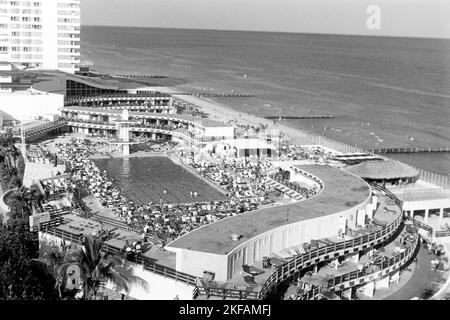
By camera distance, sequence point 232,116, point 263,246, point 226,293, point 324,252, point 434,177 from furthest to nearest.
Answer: point 232,116
point 434,177
point 324,252
point 263,246
point 226,293

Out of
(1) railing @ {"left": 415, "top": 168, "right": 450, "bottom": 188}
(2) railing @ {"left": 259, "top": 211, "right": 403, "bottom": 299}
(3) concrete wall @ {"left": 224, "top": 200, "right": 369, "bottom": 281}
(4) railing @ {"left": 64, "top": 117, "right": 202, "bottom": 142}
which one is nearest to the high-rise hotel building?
(4) railing @ {"left": 64, "top": 117, "right": 202, "bottom": 142}

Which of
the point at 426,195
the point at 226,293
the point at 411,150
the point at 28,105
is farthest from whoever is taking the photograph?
the point at 411,150

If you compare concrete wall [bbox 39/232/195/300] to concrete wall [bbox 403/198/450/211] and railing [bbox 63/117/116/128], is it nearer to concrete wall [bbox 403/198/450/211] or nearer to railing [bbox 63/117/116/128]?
concrete wall [bbox 403/198/450/211]

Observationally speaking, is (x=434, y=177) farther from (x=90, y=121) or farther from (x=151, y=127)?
(x=90, y=121)

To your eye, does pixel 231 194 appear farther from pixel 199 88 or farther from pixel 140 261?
pixel 199 88

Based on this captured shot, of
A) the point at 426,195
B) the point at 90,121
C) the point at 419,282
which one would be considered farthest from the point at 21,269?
the point at 90,121

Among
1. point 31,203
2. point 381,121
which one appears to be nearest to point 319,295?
point 31,203

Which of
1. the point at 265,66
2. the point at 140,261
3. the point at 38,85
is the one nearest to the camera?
the point at 140,261
